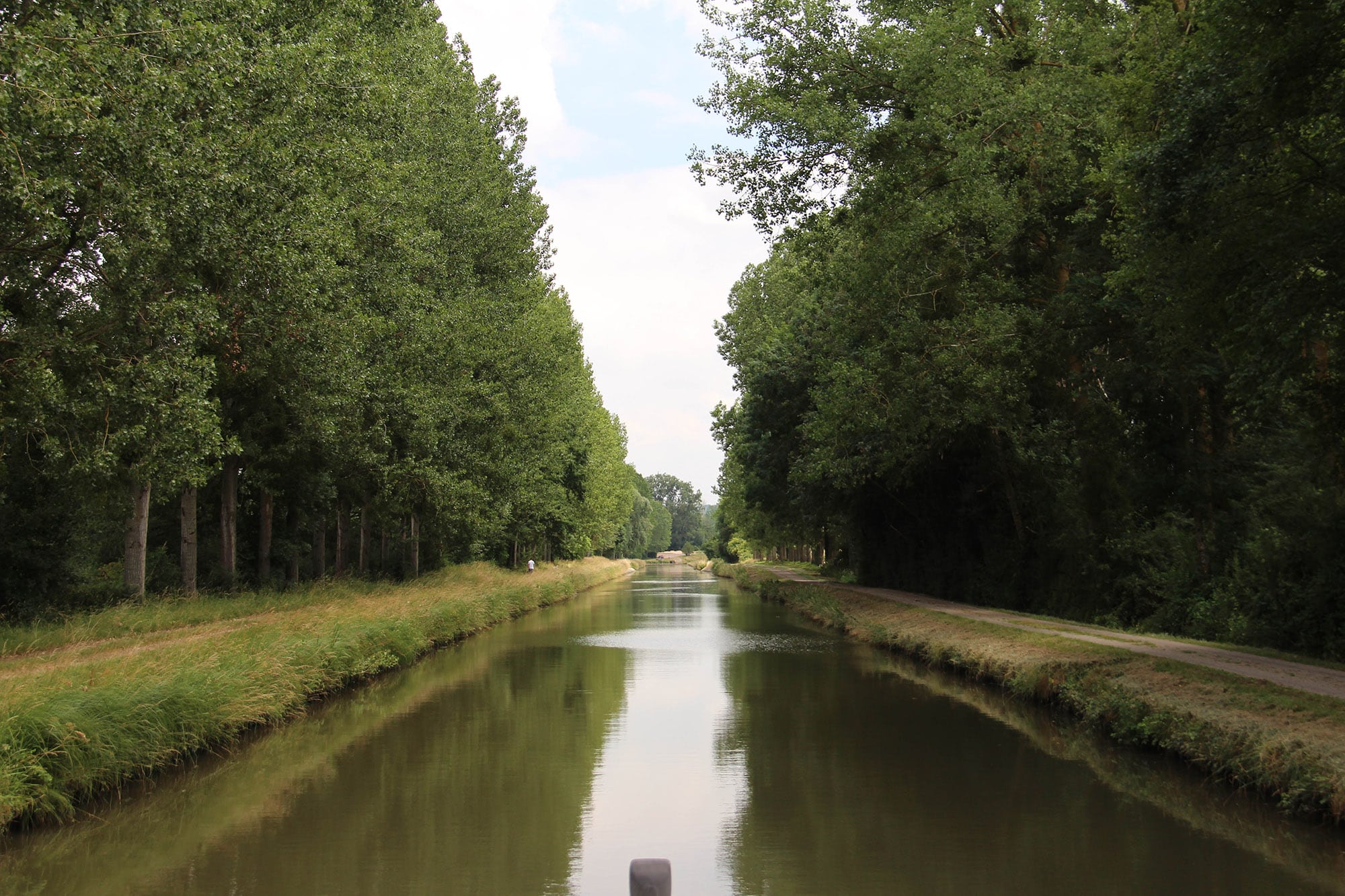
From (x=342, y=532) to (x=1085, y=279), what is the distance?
2463 centimetres

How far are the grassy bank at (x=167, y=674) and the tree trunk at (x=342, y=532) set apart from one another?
542 centimetres

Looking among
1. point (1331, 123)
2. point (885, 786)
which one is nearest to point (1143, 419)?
point (1331, 123)

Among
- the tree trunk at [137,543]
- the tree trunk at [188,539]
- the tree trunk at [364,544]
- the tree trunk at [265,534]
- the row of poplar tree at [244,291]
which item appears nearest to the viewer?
the row of poplar tree at [244,291]

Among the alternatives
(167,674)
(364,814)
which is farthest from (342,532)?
(364,814)

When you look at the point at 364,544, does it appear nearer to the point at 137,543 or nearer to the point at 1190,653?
the point at 137,543

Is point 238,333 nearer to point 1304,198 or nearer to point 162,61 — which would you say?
point 162,61

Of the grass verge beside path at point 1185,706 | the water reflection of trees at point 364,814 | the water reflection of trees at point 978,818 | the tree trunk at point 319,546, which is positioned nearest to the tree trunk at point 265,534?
the tree trunk at point 319,546

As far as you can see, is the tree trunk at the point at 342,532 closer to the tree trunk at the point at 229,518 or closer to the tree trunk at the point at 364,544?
the tree trunk at the point at 364,544

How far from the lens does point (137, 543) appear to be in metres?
21.0

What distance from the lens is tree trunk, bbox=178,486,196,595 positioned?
74.3ft

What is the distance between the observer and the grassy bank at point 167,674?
10.1 metres

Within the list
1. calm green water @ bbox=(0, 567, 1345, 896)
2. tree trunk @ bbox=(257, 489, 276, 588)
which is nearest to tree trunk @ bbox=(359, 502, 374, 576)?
tree trunk @ bbox=(257, 489, 276, 588)

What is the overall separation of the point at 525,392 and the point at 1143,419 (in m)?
20.6

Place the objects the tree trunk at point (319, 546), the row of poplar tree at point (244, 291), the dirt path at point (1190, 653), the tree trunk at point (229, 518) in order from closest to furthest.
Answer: the dirt path at point (1190, 653), the row of poplar tree at point (244, 291), the tree trunk at point (229, 518), the tree trunk at point (319, 546)
